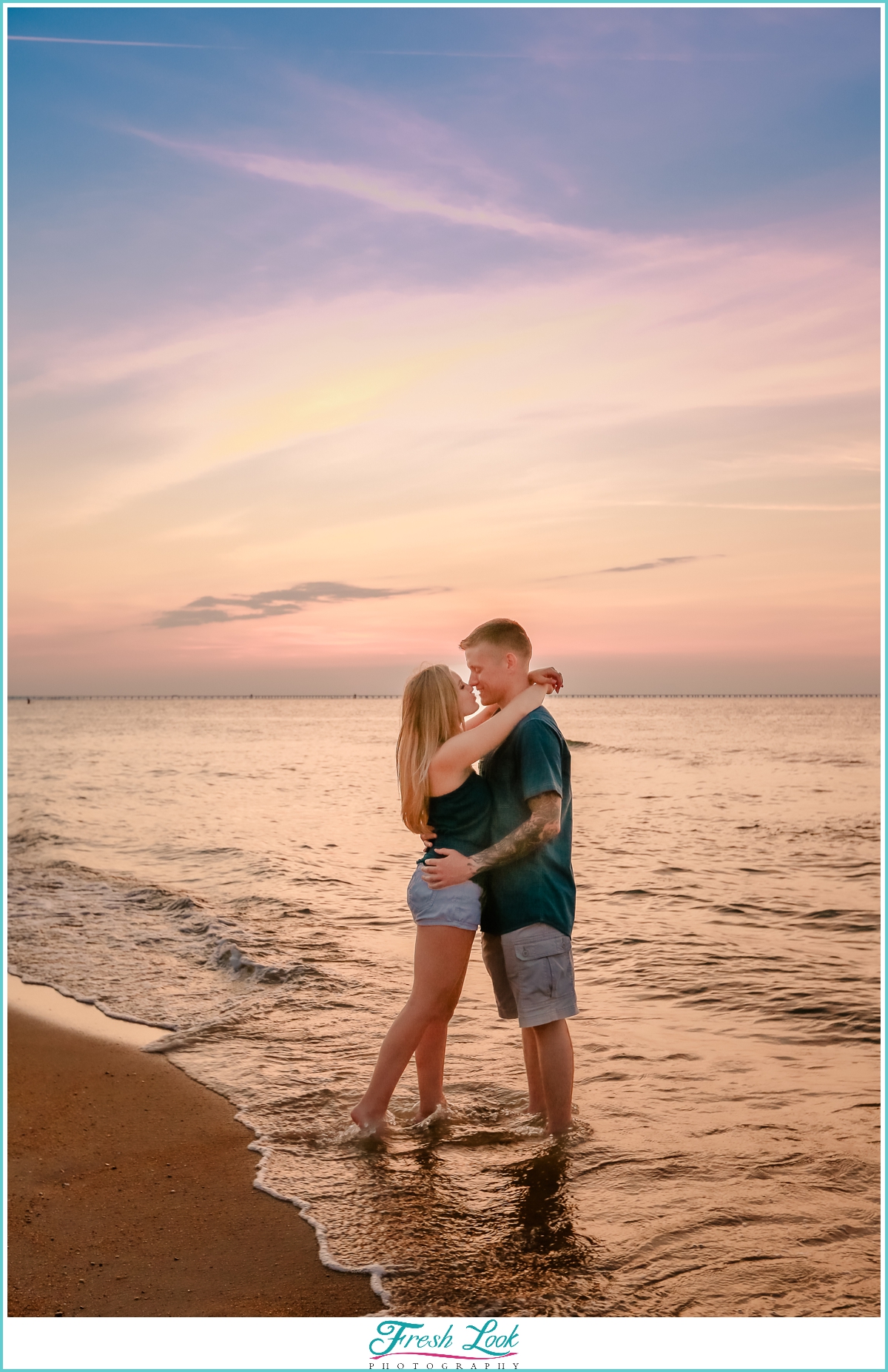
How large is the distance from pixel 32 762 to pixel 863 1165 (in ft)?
108

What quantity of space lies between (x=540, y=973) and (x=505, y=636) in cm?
158

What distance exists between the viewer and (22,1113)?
5055 millimetres

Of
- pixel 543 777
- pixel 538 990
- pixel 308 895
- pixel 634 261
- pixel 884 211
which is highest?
pixel 634 261

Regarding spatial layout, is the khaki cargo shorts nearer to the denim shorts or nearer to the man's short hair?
the denim shorts

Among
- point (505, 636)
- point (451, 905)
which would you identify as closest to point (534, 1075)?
point (451, 905)

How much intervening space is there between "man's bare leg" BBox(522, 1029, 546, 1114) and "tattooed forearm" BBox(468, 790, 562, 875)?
3.24 ft

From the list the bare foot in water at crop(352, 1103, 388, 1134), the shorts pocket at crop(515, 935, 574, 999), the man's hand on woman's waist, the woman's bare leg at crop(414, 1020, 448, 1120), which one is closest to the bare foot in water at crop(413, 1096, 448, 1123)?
the woman's bare leg at crop(414, 1020, 448, 1120)

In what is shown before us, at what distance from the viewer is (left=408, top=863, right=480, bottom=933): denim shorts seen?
4309 millimetres

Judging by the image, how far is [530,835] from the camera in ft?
13.6

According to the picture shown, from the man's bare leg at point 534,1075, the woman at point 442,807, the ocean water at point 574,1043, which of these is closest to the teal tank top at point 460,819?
the woman at point 442,807

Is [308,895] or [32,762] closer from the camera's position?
[308,895]

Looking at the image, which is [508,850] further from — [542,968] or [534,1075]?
[534,1075]

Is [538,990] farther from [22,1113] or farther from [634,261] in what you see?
[634,261]

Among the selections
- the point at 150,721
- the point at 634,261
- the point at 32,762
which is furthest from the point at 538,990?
the point at 150,721
